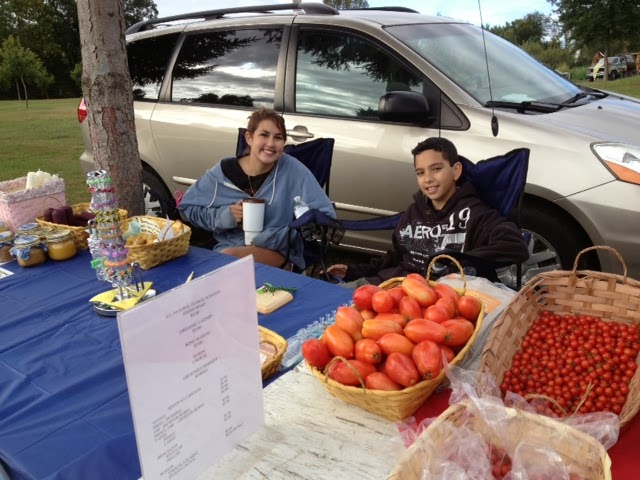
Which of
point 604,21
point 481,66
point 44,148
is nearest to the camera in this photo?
point 481,66

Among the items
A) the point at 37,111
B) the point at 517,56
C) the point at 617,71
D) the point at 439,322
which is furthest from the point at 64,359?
the point at 617,71

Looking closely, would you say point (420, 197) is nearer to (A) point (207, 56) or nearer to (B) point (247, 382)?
(B) point (247, 382)

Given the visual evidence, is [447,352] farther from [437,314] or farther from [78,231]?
[78,231]

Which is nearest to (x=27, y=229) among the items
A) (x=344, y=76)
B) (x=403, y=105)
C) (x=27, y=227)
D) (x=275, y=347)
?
(x=27, y=227)

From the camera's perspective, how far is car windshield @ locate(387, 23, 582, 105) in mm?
3359

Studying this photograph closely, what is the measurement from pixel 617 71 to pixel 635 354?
34.3 meters

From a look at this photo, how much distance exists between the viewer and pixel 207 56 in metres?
4.24

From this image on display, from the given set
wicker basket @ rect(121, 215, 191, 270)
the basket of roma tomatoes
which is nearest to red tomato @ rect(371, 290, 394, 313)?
the basket of roma tomatoes

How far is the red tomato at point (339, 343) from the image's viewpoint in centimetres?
118

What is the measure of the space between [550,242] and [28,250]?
8.60 ft

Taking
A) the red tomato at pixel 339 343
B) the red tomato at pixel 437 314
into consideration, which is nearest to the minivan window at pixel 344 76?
the red tomato at pixel 437 314

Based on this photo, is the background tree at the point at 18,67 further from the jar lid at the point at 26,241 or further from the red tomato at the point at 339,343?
the red tomato at the point at 339,343

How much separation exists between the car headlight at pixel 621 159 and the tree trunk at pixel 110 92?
2.50 meters

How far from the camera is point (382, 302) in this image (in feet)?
4.28
